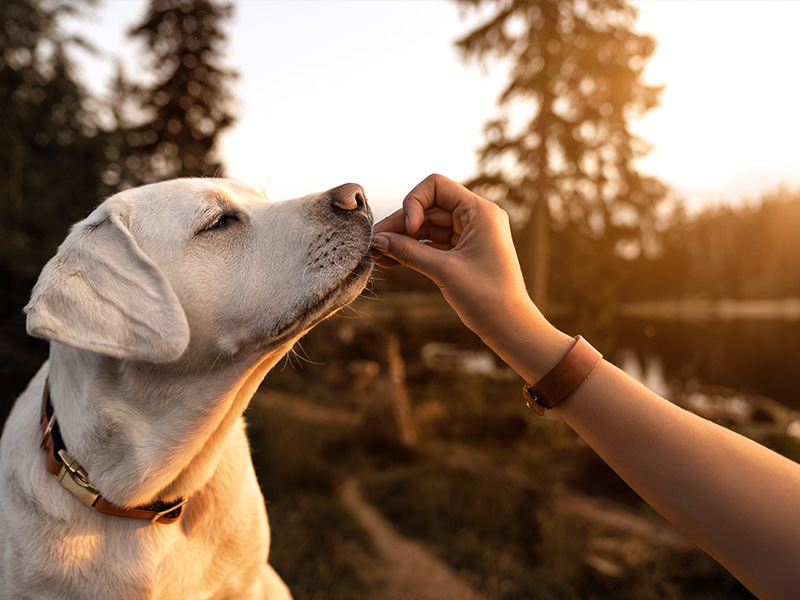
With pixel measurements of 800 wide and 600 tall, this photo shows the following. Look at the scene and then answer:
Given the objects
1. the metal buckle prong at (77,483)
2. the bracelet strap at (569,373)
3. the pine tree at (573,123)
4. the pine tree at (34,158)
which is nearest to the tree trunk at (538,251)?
the pine tree at (573,123)


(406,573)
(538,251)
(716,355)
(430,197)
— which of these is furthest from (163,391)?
(716,355)

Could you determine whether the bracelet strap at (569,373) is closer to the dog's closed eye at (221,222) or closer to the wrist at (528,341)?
the wrist at (528,341)

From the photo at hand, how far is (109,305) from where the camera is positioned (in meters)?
1.76

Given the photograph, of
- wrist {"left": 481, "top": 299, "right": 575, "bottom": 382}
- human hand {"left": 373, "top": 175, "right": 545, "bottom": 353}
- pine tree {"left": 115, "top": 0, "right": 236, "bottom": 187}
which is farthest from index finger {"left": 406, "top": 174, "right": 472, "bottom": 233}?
pine tree {"left": 115, "top": 0, "right": 236, "bottom": 187}

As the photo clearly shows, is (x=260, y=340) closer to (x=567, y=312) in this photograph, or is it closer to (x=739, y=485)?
(x=739, y=485)

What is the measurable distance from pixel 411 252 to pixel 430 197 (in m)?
0.26

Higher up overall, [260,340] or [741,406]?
[260,340]

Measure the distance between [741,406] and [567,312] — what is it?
344 cm

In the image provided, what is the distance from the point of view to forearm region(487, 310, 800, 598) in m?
1.20

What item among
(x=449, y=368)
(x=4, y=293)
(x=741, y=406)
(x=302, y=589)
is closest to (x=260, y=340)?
(x=302, y=589)

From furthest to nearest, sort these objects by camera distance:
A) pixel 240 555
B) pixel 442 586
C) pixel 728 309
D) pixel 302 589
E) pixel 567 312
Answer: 1. pixel 728 309
2. pixel 567 312
3. pixel 442 586
4. pixel 302 589
5. pixel 240 555

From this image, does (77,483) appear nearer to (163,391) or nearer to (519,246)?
(163,391)

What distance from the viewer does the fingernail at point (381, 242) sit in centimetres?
189

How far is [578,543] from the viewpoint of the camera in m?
6.21
